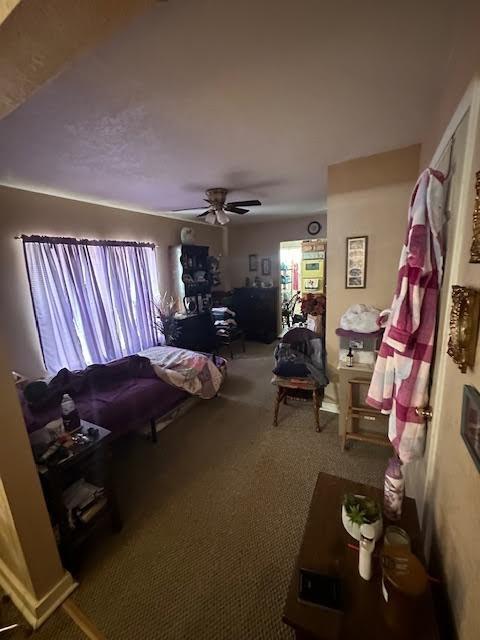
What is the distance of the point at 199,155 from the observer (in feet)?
6.70

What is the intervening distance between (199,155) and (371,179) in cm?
143

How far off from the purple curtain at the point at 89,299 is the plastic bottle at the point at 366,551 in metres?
3.13

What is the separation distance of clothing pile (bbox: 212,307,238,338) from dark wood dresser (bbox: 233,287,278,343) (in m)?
0.67

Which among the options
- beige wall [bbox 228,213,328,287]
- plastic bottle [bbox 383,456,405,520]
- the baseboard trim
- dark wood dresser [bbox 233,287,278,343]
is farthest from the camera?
dark wood dresser [bbox 233,287,278,343]

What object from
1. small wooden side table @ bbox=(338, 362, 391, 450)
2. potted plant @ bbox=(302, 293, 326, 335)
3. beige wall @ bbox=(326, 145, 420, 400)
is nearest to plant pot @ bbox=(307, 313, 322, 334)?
potted plant @ bbox=(302, 293, 326, 335)

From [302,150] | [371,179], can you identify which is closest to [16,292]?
Result: [302,150]

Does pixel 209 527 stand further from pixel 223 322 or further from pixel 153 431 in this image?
pixel 223 322

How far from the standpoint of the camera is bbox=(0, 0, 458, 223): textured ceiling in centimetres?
95

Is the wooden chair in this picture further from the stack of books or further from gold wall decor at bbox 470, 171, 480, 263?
gold wall decor at bbox 470, 171, 480, 263

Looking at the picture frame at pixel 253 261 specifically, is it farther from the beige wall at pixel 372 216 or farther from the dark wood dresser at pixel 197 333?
the beige wall at pixel 372 216

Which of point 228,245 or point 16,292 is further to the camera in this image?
point 228,245

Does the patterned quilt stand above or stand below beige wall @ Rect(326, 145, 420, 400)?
below

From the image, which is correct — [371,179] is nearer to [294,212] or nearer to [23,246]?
[294,212]

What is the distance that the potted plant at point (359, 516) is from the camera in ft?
3.01
